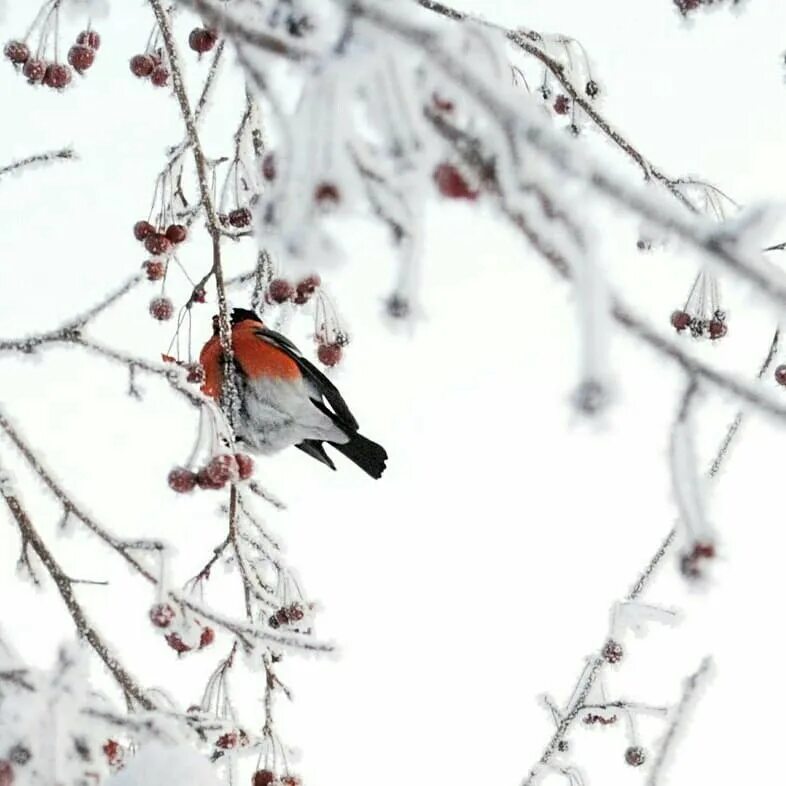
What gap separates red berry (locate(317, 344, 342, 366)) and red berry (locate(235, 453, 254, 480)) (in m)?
0.99

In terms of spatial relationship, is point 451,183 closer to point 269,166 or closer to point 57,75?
point 269,166

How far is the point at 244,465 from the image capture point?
6.61ft

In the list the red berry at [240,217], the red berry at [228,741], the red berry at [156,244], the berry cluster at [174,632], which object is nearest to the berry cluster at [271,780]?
the red berry at [228,741]

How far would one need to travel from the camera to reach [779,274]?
738 mm

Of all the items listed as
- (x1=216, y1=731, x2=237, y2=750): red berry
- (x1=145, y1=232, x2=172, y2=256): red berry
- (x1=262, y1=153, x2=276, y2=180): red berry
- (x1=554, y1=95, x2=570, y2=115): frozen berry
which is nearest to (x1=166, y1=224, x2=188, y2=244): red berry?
(x1=145, y1=232, x2=172, y2=256): red berry

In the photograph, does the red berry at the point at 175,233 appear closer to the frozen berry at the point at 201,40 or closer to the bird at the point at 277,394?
the frozen berry at the point at 201,40

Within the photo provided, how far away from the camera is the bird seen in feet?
13.1

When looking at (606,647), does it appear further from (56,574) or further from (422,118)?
(422,118)

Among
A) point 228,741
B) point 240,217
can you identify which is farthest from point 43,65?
point 228,741

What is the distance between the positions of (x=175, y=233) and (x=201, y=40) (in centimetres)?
50

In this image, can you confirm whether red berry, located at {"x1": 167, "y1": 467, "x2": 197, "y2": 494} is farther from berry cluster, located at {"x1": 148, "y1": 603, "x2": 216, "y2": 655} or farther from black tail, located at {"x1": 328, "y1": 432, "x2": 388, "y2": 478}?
black tail, located at {"x1": 328, "y1": 432, "x2": 388, "y2": 478}

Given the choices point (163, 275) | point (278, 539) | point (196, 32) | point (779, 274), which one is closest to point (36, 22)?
point (196, 32)

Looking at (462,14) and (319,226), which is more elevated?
(462,14)

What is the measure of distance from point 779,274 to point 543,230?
16cm
